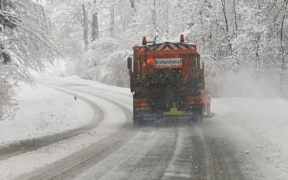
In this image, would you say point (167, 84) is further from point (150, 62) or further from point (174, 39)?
point (174, 39)

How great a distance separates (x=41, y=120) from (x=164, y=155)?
628cm

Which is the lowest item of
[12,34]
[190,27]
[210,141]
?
[210,141]

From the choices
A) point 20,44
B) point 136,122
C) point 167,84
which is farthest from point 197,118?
point 20,44

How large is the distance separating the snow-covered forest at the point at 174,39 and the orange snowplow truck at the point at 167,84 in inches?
121

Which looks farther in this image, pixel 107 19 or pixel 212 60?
pixel 107 19

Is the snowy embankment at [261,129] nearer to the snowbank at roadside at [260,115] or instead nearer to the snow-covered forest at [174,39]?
the snowbank at roadside at [260,115]

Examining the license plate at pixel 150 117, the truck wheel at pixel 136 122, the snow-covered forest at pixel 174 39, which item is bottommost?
the truck wheel at pixel 136 122

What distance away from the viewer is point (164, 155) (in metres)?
7.00

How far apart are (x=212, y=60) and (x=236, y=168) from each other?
48.3 feet

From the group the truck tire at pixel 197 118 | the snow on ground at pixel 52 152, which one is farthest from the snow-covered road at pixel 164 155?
the truck tire at pixel 197 118

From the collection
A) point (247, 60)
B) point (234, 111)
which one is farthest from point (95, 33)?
point (234, 111)

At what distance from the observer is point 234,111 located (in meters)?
15.0

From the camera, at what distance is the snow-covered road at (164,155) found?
5621 millimetres

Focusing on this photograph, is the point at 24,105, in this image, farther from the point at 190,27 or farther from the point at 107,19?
the point at 107,19
